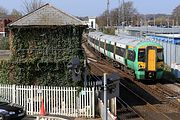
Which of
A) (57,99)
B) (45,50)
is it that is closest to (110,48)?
(45,50)

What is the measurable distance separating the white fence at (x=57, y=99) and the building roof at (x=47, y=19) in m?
3.59

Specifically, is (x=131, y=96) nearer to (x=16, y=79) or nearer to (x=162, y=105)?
(x=162, y=105)

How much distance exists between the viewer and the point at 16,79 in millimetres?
22266

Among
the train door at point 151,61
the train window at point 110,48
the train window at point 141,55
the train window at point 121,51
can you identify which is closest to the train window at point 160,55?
the train door at point 151,61

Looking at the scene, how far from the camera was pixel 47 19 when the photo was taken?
73.6 feet

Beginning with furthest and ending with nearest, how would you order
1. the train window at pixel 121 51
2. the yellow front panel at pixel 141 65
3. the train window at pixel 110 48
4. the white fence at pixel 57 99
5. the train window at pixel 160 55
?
the train window at pixel 110 48 → the train window at pixel 121 51 → the train window at pixel 160 55 → the yellow front panel at pixel 141 65 → the white fence at pixel 57 99

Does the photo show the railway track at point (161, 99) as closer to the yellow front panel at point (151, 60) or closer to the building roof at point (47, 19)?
the yellow front panel at point (151, 60)

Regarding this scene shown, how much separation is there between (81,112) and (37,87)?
2627 mm

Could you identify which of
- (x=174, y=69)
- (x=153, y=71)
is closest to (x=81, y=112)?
(x=153, y=71)

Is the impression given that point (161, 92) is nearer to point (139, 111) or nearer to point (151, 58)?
point (151, 58)

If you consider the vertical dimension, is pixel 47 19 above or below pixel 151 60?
above

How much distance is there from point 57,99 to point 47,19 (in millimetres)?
4674

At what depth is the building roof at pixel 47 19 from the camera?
72.6 feet

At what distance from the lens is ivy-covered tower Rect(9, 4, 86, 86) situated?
72.6 feet
